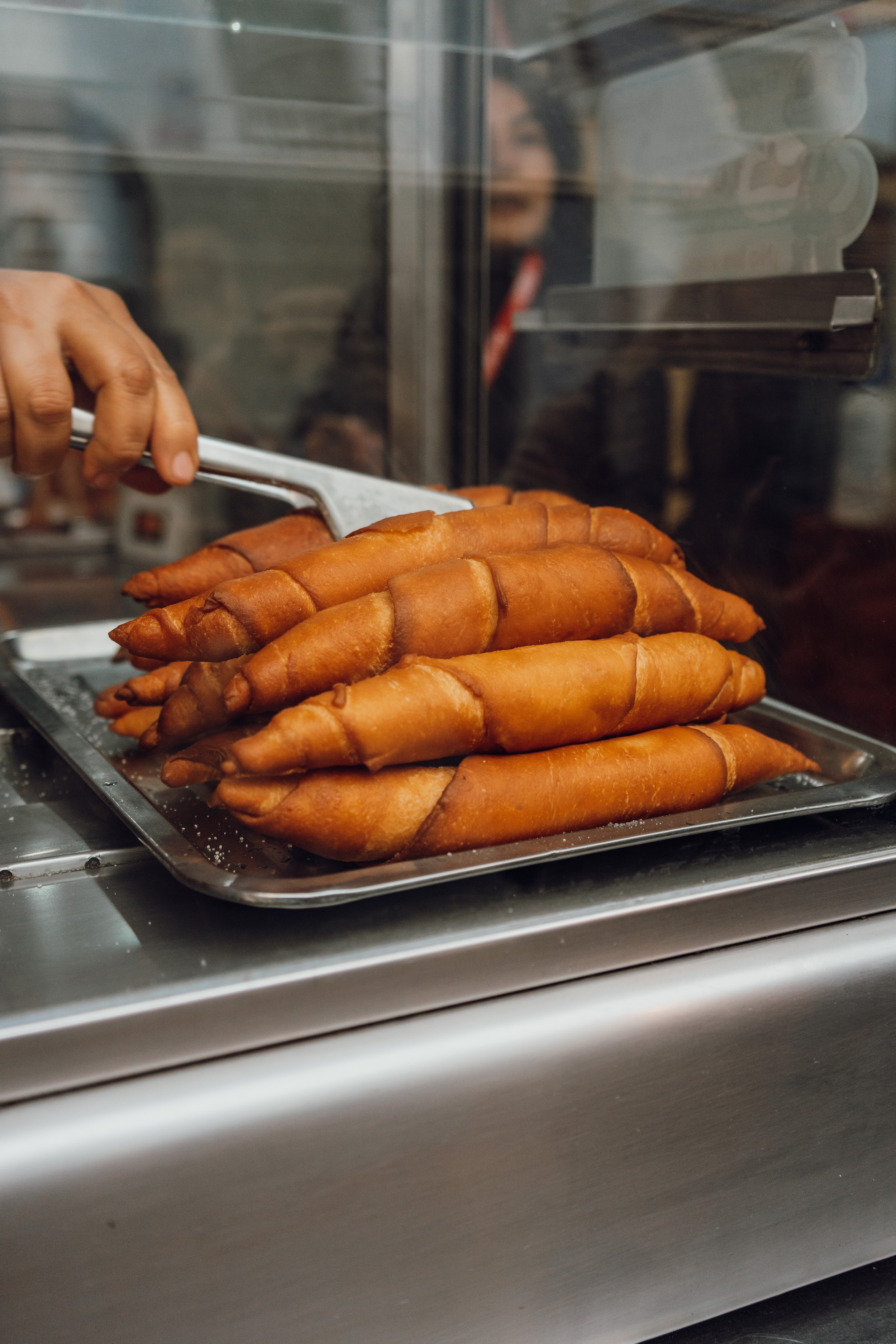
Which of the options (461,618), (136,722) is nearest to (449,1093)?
(461,618)

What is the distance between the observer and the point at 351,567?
2.55ft

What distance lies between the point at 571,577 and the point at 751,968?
287mm

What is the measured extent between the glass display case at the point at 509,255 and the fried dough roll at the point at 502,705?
277mm

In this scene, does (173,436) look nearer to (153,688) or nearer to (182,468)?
(182,468)

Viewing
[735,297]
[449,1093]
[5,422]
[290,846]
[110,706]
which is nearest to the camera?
[449,1093]

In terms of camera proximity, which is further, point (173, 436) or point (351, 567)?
point (173, 436)

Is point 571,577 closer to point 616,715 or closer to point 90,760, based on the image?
point 616,715

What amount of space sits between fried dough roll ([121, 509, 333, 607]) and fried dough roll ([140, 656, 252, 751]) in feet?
0.31

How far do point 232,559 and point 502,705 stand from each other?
11.7 inches

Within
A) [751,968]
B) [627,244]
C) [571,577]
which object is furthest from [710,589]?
[627,244]

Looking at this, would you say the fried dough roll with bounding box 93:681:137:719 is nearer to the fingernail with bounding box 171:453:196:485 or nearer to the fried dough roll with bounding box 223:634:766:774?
the fingernail with bounding box 171:453:196:485

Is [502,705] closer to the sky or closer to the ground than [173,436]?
closer to the ground

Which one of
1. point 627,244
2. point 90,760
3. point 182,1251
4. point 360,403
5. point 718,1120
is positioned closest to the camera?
point 182,1251

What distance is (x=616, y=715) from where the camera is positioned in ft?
2.53
